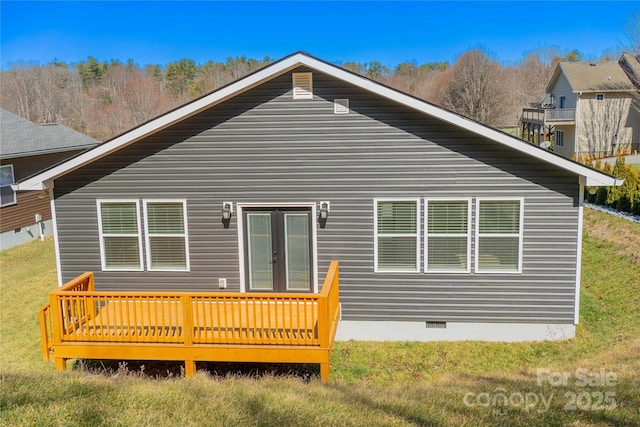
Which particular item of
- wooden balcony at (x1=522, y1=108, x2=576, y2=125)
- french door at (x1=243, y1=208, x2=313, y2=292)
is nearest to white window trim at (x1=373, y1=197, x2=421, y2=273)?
french door at (x1=243, y1=208, x2=313, y2=292)

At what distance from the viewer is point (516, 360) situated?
8562mm

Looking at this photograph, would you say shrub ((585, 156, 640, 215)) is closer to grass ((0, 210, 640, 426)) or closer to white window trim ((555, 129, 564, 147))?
grass ((0, 210, 640, 426))

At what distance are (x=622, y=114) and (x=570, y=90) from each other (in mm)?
3856

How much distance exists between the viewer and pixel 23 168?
18781 millimetres

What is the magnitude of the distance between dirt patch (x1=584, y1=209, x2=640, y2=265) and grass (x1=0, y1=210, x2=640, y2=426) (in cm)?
295

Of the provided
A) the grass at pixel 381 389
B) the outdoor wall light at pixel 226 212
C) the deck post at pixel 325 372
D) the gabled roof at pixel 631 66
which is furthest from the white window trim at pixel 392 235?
the gabled roof at pixel 631 66

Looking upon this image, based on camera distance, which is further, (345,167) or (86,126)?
(86,126)

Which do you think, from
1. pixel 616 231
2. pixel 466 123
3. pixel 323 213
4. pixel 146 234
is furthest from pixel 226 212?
pixel 616 231

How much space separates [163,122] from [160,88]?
75.3 meters

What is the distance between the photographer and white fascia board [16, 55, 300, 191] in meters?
8.94

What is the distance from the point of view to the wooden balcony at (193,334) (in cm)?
750

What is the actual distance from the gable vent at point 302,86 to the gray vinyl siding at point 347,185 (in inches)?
4.4

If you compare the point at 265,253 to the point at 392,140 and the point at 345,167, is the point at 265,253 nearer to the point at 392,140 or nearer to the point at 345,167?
the point at 345,167

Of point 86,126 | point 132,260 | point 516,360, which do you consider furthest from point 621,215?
point 86,126
